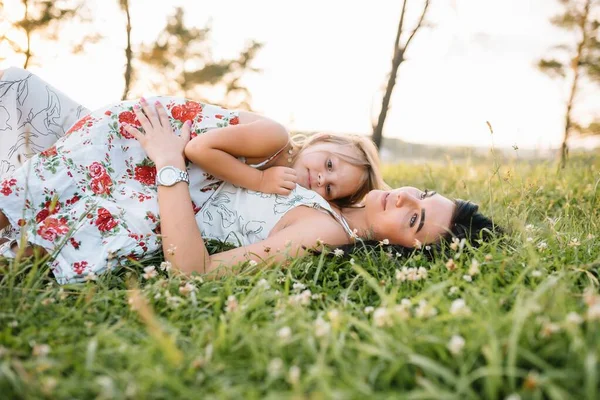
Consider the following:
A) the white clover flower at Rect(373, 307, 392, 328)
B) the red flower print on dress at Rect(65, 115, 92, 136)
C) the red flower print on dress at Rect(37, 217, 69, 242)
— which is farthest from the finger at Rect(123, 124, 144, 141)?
the white clover flower at Rect(373, 307, 392, 328)

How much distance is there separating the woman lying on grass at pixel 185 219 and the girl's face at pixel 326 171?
0.55 ft

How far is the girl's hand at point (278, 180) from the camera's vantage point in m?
2.91

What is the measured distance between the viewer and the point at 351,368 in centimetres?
140

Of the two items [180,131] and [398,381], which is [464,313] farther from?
[180,131]

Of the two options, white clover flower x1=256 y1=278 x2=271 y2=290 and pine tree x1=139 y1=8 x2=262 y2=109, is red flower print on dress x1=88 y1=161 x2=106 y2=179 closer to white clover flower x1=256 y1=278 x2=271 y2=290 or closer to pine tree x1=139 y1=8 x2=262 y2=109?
white clover flower x1=256 y1=278 x2=271 y2=290

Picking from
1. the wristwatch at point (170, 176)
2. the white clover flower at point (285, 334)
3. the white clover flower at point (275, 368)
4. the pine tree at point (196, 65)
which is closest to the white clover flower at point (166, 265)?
the wristwatch at point (170, 176)

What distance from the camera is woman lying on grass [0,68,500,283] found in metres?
2.45

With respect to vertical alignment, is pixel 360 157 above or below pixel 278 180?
above

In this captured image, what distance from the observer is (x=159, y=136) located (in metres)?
2.88

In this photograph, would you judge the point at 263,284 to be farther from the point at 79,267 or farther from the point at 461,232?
the point at 461,232

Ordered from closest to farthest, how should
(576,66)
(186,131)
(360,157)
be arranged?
(186,131) < (360,157) < (576,66)

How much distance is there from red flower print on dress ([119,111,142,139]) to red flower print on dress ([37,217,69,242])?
0.68 m

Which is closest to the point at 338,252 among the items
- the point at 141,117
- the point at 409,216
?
the point at 409,216

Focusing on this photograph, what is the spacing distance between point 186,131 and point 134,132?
31 cm
